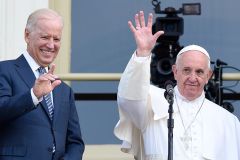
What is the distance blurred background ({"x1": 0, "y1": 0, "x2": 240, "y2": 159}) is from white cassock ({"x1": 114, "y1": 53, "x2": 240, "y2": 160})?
5.11ft

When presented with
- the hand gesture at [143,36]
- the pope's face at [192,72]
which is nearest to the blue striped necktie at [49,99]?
the hand gesture at [143,36]

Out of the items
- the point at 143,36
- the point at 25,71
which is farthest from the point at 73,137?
the point at 143,36

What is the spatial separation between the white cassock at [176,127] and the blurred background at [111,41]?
156 centimetres

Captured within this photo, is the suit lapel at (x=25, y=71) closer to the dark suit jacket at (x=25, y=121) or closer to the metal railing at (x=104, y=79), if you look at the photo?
the dark suit jacket at (x=25, y=121)

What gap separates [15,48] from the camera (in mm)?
6586

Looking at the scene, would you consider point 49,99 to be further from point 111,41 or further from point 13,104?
point 111,41

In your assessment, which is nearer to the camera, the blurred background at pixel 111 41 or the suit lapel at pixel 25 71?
the suit lapel at pixel 25 71

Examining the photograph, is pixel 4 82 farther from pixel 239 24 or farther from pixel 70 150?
pixel 239 24

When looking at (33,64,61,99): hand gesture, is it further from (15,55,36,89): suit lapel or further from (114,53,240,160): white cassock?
(114,53,240,160): white cassock

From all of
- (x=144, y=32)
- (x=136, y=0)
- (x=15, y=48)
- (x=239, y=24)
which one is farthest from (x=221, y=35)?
(x=144, y=32)

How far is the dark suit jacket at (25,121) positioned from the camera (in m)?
4.37

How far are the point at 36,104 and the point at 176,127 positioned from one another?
53.5 inches

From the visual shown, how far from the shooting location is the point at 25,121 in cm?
455

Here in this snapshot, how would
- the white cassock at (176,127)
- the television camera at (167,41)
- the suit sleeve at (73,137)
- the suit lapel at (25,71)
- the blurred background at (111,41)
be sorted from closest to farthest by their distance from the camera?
1. the suit lapel at (25,71)
2. the suit sleeve at (73,137)
3. the white cassock at (176,127)
4. the television camera at (167,41)
5. the blurred background at (111,41)
